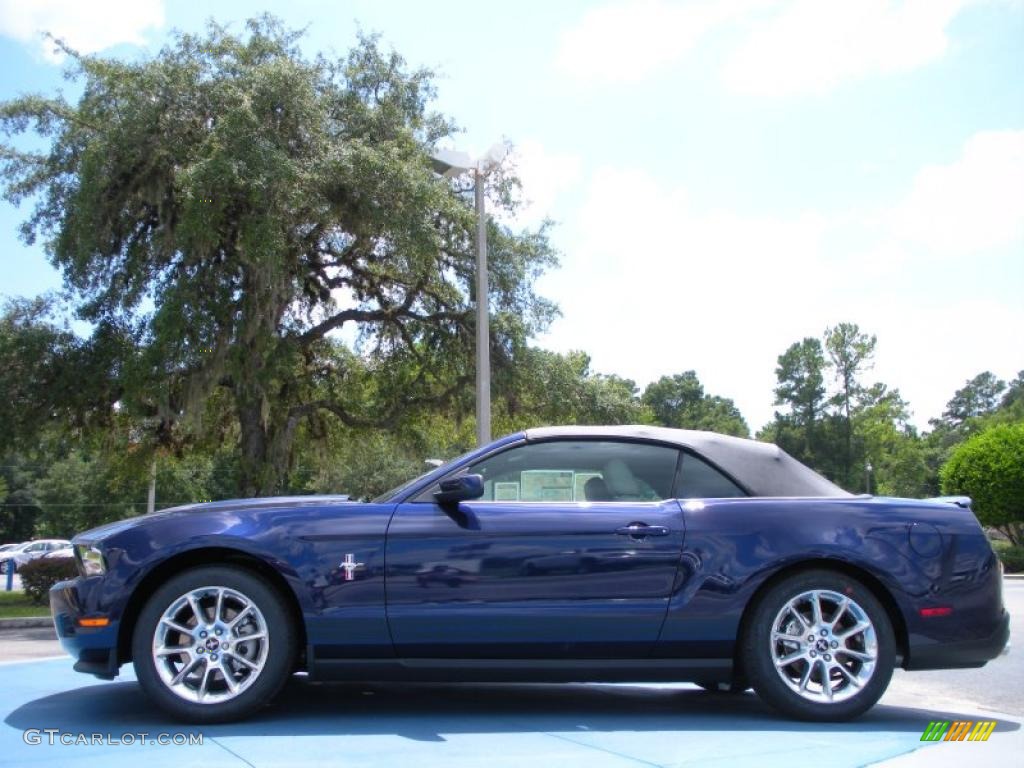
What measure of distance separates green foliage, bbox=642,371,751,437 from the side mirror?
88.3m

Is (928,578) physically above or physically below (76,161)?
below

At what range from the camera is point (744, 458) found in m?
4.96

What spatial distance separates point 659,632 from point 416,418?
16653 mm

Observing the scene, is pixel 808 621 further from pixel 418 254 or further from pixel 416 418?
pixel 416 418

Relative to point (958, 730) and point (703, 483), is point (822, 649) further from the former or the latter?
point (703, 483)

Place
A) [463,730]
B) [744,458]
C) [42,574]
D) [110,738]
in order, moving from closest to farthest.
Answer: [110,738] → [463,730] → [744,458] → [42,574]

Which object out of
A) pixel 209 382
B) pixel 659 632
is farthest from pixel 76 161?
pixel 659 632

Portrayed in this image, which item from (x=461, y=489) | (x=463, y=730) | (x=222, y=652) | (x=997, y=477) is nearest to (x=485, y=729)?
(x=463, y=730)

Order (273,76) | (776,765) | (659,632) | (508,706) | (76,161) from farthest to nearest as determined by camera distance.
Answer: (76,161) → (273,76) → (508,706) → (659,632) → (776,765)

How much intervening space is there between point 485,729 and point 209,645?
131cm

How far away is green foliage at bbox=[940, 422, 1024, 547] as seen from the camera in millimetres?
36562

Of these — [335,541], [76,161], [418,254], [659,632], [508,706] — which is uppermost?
[76,161]

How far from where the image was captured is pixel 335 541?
4.45 meters

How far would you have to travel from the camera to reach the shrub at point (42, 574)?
1689 cm
